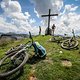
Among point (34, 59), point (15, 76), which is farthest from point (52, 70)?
point (34, 59)

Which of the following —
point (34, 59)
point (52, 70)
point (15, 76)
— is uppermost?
point (34, 59)

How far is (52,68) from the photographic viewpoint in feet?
42.2

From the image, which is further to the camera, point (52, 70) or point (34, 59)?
point (34, 59)

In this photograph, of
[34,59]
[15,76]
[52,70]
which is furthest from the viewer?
[34,59]

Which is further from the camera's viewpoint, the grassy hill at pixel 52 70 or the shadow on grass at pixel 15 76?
the shadow on grass at pixel 15 76

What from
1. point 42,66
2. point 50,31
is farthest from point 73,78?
point 50,31

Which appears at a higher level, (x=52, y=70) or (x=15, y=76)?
(x=52, y=70)

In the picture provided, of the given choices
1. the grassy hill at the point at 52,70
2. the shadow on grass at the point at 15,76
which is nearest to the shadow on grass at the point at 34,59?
the grassy hill at the point at 52,70

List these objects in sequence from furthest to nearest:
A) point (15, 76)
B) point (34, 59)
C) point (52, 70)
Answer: point (34, 59)
point (52, 70)
point (15, 76)

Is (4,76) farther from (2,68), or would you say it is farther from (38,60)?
(38,60)

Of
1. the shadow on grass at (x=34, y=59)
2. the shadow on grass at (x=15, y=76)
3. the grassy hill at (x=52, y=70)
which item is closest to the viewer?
the grassy hill at (x=52, y=70)

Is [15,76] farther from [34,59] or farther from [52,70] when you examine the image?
[34,59]

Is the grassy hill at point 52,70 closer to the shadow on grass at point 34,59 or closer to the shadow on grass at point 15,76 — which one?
the shadow on grass at point 15,76

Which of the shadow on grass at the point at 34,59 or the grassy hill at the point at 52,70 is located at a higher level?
the shadow on grass at the point at 34,59
